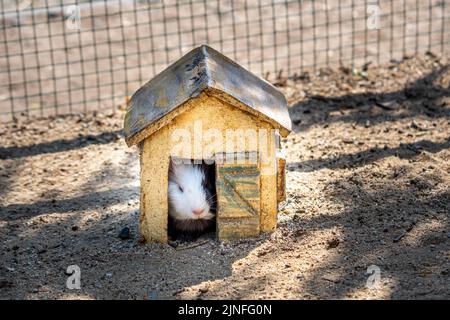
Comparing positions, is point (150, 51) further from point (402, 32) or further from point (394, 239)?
point (394, 239)

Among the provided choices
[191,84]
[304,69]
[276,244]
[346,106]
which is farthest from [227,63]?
[304,69]

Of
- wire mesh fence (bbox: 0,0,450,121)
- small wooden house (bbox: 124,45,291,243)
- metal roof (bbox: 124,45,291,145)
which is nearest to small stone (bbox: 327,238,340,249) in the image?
small wooden house (bbox: 124,45,291,243)

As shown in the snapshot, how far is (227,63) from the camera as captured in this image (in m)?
5.17

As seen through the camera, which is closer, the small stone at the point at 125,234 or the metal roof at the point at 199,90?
the metal roof at the point at 199,90

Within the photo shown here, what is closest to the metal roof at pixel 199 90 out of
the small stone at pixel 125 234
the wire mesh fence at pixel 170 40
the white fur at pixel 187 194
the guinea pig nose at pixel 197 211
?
the white fur at pixel 187 194

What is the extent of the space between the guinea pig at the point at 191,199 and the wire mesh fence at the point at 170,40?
2.46m

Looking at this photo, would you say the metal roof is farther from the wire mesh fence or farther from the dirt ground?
the wire mesh fence

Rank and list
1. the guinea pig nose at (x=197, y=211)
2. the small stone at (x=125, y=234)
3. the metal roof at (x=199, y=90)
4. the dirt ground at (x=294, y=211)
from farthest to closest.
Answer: the small stone at (x=125, y=234), the guinea pig nose at (x=197, y=211), the metal roof at (x=199, y=90), the dirt ground at (x=294, y=211)

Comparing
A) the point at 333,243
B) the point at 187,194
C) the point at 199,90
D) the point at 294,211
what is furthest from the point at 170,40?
the point at 333,243

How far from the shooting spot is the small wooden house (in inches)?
192

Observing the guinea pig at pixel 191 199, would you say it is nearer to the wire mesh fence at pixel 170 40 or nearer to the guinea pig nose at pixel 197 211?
the guinea pig nose at pixel 197 211

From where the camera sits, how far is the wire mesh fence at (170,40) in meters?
7.94

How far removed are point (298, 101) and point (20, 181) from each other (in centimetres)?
235
